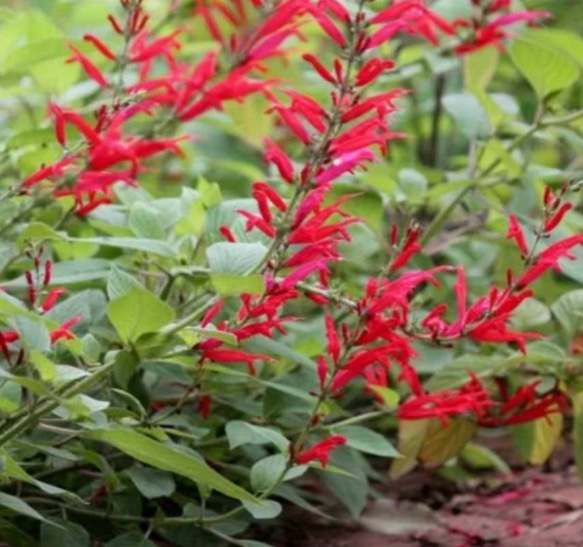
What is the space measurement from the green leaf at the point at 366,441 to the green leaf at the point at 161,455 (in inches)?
12.1

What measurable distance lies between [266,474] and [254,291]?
35 cm

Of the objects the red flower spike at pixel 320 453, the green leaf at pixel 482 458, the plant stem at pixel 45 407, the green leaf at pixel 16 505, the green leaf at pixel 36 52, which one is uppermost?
the green leaf at pixel 36 52

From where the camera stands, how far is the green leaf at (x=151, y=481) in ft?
5.22

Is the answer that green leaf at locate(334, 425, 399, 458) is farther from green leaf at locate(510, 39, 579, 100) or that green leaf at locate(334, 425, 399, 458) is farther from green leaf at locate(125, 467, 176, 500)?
green leaf at locate(510, 39, 579, 100)

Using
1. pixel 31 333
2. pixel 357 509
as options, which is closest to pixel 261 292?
pixel 31 333

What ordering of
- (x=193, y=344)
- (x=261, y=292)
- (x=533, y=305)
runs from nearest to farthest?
1. (x=261, y=292)
2. (x=193, y=344)
3. (x=533, y=305)

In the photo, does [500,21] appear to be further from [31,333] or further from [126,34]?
[31,333]

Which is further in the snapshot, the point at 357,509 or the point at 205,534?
the point at 357,509

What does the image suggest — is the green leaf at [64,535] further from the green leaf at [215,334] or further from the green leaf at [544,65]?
the green leaf at [544,65]

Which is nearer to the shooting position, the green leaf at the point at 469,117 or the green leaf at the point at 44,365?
the green leaf at the point at 44,365

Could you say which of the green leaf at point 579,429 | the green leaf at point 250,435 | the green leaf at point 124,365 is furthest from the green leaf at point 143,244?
the green leaf at point 579,429

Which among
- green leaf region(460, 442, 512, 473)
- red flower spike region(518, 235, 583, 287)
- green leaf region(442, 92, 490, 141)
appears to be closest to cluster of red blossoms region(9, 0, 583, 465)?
red flower spike region(518, 235, 583, 287)

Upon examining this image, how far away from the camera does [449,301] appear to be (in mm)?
2354

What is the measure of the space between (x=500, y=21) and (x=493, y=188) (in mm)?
277
